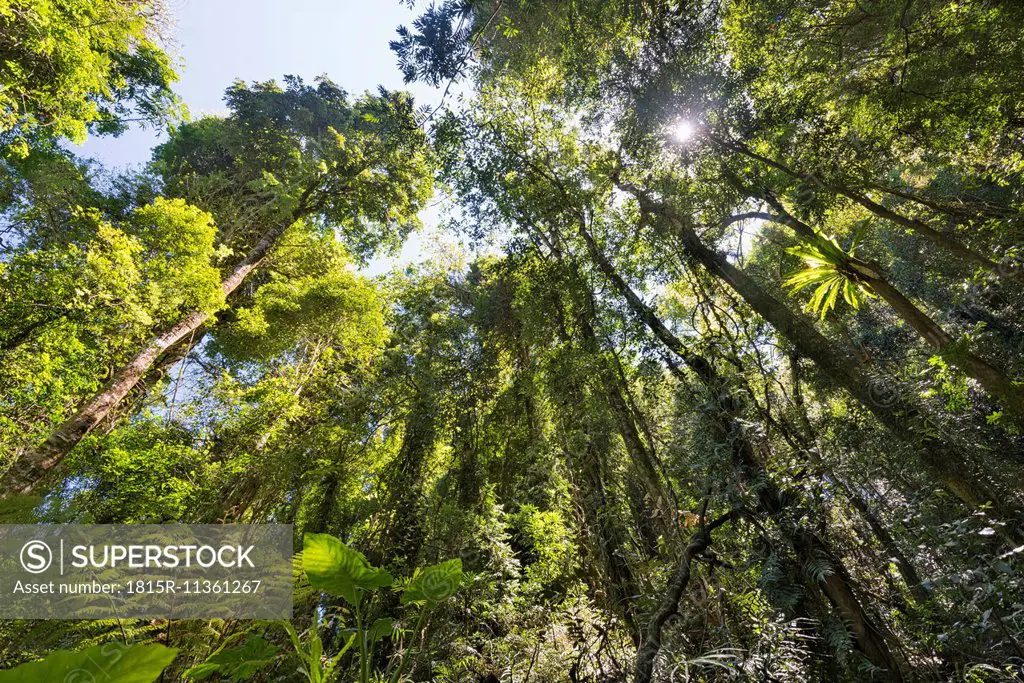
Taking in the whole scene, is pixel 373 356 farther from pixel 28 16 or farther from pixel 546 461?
pixel 28 16

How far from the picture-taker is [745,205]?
521 cm

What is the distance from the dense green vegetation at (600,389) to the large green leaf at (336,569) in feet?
0.04

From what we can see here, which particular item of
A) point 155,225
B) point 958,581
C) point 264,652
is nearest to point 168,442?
point 155,225

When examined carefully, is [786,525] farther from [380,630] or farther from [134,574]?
[134,574]

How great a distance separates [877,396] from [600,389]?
2068 mm

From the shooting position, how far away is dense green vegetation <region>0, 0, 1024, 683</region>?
2346 millimetres

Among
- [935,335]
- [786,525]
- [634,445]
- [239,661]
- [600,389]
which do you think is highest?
[600,389]

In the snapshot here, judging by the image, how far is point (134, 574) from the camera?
2963 millimetres

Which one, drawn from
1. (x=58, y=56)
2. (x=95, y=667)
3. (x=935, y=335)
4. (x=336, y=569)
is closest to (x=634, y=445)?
(x=336, y=569)

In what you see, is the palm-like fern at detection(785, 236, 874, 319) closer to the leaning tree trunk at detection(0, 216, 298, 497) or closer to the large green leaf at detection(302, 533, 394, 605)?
the large green leaf at detection(302, 533, 394, 605)

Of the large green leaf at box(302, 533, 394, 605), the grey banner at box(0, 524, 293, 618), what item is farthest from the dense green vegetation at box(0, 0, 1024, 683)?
the grey banner at box(0, 524, 293, 618)

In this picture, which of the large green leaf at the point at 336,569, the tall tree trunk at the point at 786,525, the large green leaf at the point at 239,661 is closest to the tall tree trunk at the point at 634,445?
the tall tree trunk at the point at 786,525

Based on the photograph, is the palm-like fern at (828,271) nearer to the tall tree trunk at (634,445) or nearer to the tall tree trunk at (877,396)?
the tall tree trunk at (877,396)

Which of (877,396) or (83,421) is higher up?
(83,421)
